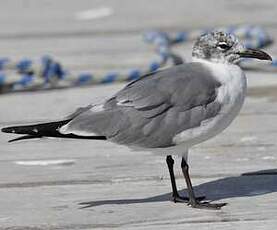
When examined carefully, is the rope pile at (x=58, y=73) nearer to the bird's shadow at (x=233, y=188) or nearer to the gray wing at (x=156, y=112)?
the bird's shadow at (x=233, y=188)

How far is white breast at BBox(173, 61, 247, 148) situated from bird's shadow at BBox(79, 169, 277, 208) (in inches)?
7.5

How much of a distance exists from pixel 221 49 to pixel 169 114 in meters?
0.28

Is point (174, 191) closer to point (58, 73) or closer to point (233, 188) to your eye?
point (233, 188)

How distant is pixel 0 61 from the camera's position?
17.5ft

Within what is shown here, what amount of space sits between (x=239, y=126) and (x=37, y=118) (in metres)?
0.82

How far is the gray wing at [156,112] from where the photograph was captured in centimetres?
320

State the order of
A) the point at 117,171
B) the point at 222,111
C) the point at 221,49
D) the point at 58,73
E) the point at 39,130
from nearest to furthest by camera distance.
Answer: the point at 39,130 < the point at 222,111 < the point at 221,49 < the point at 117,171 < the point at 58,73

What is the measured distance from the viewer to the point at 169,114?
127 inches

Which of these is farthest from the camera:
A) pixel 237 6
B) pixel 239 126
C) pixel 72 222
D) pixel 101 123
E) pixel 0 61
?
pixel 237 6

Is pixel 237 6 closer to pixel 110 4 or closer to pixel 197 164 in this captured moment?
pixel 110 4

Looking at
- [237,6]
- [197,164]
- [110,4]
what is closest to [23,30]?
[110,4]

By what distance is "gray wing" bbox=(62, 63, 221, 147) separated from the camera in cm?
320

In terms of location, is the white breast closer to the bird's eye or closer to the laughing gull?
the laughing gull

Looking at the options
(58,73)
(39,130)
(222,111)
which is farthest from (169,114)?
(58,73)
